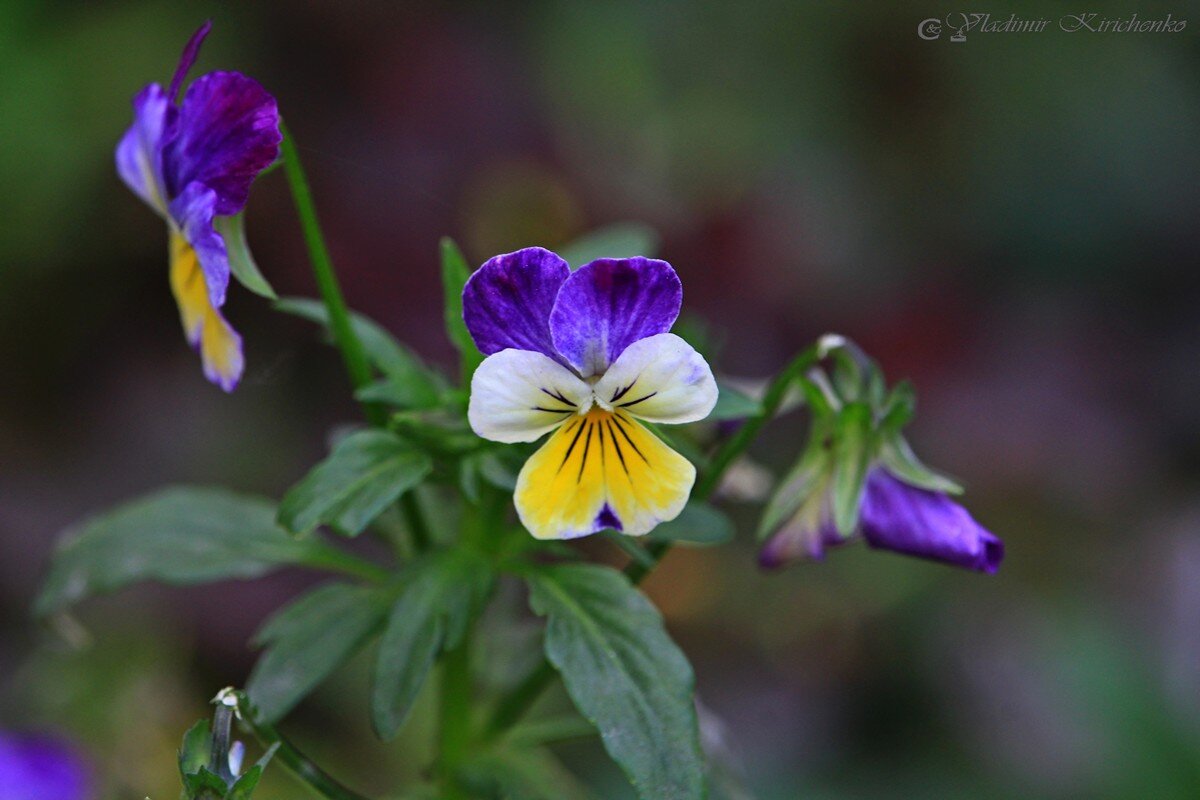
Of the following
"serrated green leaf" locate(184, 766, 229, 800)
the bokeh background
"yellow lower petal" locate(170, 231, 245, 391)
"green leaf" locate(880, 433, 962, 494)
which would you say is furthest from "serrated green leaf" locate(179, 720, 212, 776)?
the bokeh background

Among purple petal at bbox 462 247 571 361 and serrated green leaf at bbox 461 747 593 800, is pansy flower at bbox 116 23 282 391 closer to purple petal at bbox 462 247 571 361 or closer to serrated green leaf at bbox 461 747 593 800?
purple petal at bbox 462 247 571 361

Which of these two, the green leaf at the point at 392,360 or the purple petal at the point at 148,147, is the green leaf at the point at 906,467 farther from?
the purple petal at the point at 148,147

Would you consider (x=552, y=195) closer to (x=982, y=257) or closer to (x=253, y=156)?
(x=982, y=257)

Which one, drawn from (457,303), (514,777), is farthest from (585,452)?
(514,777)

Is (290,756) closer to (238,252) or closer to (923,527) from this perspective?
(238,252)

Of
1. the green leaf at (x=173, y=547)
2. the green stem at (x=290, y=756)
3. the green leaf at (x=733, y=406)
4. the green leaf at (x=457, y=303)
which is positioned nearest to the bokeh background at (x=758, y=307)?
the green leaf at (x=173, y=547)

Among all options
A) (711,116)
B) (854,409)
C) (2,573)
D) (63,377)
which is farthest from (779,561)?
(711,116)
